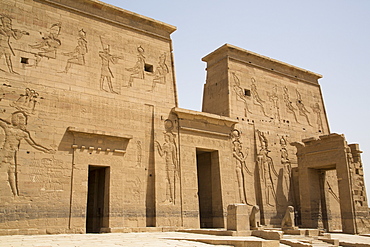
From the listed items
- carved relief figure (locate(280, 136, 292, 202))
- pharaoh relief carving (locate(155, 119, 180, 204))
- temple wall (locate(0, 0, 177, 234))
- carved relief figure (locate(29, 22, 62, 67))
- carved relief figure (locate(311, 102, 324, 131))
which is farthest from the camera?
carved relief figure (locate(311, 102, 324, 131))

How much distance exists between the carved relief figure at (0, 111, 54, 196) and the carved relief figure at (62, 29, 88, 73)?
2.41 m

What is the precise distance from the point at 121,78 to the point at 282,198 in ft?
30.4

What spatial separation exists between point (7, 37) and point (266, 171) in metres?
11.9

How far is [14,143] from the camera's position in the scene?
1084 cm

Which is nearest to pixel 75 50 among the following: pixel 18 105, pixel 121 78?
pixel 121 78

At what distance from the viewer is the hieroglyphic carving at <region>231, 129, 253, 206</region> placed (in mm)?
15742

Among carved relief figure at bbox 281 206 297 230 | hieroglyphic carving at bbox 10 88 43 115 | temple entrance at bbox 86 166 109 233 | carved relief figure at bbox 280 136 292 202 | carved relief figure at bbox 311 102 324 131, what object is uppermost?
carved relief figure at bbox 311 102 324 131

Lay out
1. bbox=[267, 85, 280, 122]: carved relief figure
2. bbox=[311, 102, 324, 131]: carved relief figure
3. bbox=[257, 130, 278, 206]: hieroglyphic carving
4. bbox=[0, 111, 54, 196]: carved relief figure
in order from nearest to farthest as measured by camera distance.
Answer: bbox=[0, 111, 54, 196]: carved relief figure → bbox=[257, 130, 278, 206]: hieroglyphic carving → bbox=[267, 85, 280, 122]: carved relief figure → bbox=[311, 102, 324, 131]: carved relief figure

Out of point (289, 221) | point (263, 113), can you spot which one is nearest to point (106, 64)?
point (263, 113)

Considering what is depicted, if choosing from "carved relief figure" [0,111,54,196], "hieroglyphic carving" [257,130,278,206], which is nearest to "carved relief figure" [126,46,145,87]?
"carved relief figure" [0,111,54,196]

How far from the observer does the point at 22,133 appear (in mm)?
11039

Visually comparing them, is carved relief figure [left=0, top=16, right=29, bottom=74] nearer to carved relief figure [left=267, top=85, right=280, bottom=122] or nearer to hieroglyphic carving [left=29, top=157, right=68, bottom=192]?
hieroglyphic carving [left=29, top=157, right=68, bottom=192]

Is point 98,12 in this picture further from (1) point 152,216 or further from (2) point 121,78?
(1) point 152,216

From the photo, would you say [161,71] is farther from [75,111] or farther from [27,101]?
[27,101]
